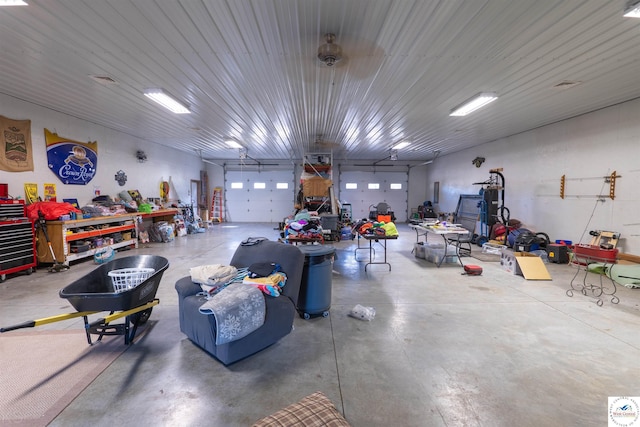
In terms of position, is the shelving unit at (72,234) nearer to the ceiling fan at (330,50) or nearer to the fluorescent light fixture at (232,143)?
the fluorescent light fixture at (232,143)

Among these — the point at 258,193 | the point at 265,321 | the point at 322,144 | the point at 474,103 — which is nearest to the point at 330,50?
the point at 265,321

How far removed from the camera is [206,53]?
3340mm

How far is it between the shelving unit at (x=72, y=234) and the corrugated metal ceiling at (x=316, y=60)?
239 centimetres

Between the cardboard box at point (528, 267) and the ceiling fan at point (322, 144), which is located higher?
the ceiling fan at point (322, 144)

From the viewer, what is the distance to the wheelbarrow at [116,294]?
2146 mm

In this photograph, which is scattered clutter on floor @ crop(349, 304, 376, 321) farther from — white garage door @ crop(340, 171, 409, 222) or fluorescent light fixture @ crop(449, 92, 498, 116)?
white garage door @ crop(340, 171, 409, 222)

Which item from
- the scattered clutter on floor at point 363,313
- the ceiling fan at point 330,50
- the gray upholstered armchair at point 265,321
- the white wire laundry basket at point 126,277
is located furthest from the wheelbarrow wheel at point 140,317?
the ceiling fan at point 330,50

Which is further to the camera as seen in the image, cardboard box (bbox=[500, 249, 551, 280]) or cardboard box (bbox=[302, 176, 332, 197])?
cardboard box (bbox=[302, 176, 332, 197])

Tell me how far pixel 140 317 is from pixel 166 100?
159 inches

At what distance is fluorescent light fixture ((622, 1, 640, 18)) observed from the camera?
2.40m

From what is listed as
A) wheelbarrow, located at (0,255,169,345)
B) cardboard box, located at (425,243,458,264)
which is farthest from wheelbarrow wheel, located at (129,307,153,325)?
cardboard box, located at (425,243,458,264)

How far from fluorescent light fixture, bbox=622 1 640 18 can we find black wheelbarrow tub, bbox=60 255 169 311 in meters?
5.11

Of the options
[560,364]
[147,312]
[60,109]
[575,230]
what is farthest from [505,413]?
[60,109]

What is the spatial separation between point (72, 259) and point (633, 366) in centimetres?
834
